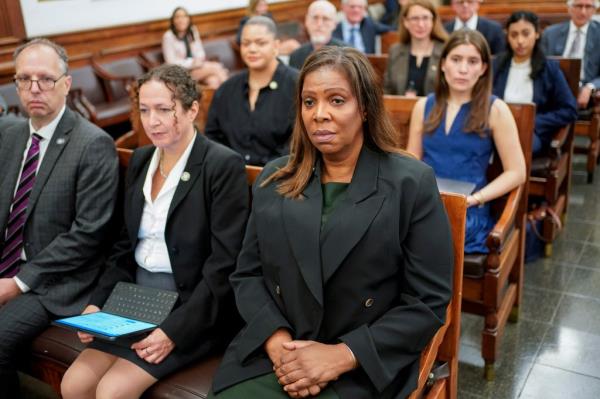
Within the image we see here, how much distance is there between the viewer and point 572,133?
403 centimetres

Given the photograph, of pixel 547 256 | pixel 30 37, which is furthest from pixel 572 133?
pixel 30 37

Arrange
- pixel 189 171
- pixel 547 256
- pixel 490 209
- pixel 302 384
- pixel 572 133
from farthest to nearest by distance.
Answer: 1. pixel 572 133
2. pixel 547 256
3. pixel 490 209
4. pixel 189 171
5. pixel 302 384

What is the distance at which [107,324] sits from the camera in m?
1.99

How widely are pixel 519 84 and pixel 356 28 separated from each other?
218cm

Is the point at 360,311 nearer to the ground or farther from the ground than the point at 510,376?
farther from the ground

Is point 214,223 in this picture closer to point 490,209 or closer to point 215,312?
point 215,312

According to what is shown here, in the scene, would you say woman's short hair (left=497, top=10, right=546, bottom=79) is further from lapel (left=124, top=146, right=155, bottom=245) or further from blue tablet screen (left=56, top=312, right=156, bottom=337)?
blue tablet screen (left=56, top=312, right=156, bottom=337)

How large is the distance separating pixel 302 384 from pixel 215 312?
59cm

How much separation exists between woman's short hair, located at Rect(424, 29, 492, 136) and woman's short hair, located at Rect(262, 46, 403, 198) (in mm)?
1105

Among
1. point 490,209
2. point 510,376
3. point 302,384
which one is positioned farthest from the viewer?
point 490,209

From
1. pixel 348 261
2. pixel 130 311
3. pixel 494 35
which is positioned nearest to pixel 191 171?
pixel 130 311

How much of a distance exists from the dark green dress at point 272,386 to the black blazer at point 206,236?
37cm

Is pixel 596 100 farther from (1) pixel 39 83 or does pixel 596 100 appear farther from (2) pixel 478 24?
(1) pixel 39 83

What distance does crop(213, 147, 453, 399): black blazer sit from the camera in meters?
1.67
